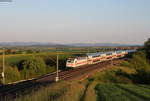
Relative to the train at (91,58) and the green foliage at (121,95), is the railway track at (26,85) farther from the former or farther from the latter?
the train at (91,58)

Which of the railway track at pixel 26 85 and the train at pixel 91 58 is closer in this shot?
the railway track at pixel 26 85

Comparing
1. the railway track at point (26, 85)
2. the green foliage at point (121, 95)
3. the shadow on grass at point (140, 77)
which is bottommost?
the shadow on grass at point (140, 77)

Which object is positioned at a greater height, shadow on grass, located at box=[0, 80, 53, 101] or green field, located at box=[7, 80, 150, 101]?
green field, located at box=[7, 80, 150, 101]

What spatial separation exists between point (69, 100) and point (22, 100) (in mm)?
3570

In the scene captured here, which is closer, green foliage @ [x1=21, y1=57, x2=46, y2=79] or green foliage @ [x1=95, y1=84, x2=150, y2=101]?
green foliage @ [x1=95, y1=84, x2=150, y2=101]

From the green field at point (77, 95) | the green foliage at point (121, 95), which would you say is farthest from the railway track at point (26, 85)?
the green foliage at point (121, 95)

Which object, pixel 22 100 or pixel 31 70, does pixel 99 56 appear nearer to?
pixel 31 70

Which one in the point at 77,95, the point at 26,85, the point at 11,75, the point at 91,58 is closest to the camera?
the point at 77,95

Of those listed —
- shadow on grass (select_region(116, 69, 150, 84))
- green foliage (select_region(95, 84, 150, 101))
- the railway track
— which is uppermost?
green foliage (select_region(95, 84, 150, 101))

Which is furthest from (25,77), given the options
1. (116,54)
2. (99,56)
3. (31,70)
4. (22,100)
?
(116,54)

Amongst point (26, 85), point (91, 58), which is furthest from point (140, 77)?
point (26, 85)

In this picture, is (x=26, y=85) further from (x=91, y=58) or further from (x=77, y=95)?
(x=91, y=58)

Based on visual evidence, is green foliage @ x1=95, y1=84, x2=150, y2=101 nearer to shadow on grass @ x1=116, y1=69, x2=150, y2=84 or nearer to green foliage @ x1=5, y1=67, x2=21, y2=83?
shadow on grass @ x1=116, y1=69, x2=150, y2=84

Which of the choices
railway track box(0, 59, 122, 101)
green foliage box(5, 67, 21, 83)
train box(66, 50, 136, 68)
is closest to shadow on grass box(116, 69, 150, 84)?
railway track box(0, 59, 122, 101)
